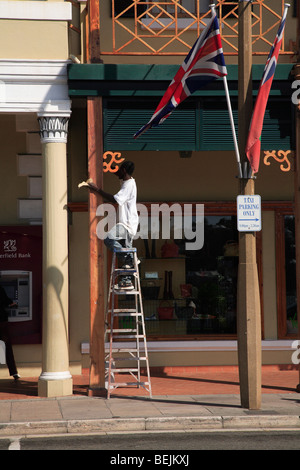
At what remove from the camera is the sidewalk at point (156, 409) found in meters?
10.4

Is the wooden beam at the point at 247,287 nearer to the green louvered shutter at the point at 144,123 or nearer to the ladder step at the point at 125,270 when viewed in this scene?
the green louvered shutter at the point at 144,123

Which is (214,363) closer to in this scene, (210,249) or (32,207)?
(210,249)

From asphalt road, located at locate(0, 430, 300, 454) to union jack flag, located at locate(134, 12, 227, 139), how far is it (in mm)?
4793

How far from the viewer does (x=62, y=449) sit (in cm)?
921

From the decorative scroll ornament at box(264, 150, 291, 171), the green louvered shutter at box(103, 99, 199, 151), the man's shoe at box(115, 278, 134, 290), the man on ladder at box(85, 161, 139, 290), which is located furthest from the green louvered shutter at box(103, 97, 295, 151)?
the man's shoe at box(115, 278, 134, 290)

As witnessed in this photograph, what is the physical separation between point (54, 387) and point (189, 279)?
4134 mm

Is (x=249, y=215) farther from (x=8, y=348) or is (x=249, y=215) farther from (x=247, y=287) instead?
(x=8, y=348)

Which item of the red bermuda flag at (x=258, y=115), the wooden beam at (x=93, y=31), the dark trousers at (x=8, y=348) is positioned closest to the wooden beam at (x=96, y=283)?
the wooden beam at (x=93, y=31)

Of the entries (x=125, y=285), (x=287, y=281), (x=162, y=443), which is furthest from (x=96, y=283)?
(x=287, y=281)

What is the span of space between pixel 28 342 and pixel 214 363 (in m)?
3.57

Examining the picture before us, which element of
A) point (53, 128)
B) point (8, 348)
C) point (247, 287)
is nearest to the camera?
point (247, 287)

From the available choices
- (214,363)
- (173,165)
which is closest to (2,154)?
(173,165)

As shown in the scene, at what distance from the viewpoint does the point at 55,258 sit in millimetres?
13023

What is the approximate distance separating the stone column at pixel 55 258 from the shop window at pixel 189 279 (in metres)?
2.96
